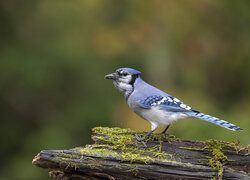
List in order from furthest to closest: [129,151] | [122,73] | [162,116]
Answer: [122,73], [162,116], [129,151]

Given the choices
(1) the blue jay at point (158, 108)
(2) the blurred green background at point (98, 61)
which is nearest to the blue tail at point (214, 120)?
(1) the blue jay at point (158, 108)

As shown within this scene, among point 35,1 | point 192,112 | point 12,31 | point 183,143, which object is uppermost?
point 35,1

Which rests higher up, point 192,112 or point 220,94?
point 220,94

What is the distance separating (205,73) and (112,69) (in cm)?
191

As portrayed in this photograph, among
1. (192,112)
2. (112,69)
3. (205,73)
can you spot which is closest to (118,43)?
(112,69)

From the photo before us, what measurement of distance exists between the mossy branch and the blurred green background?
3042mm

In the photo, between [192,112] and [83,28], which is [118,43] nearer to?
[83,28]

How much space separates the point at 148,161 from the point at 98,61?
4781 millimetres

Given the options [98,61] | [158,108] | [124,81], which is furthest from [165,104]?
[98,61]

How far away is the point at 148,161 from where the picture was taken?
150 inches

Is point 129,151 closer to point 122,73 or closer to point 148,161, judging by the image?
point 148,161

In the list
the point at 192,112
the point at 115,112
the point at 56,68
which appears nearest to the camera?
the point at 192,112

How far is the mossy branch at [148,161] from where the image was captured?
3.73 metres

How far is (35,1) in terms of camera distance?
8.34m
